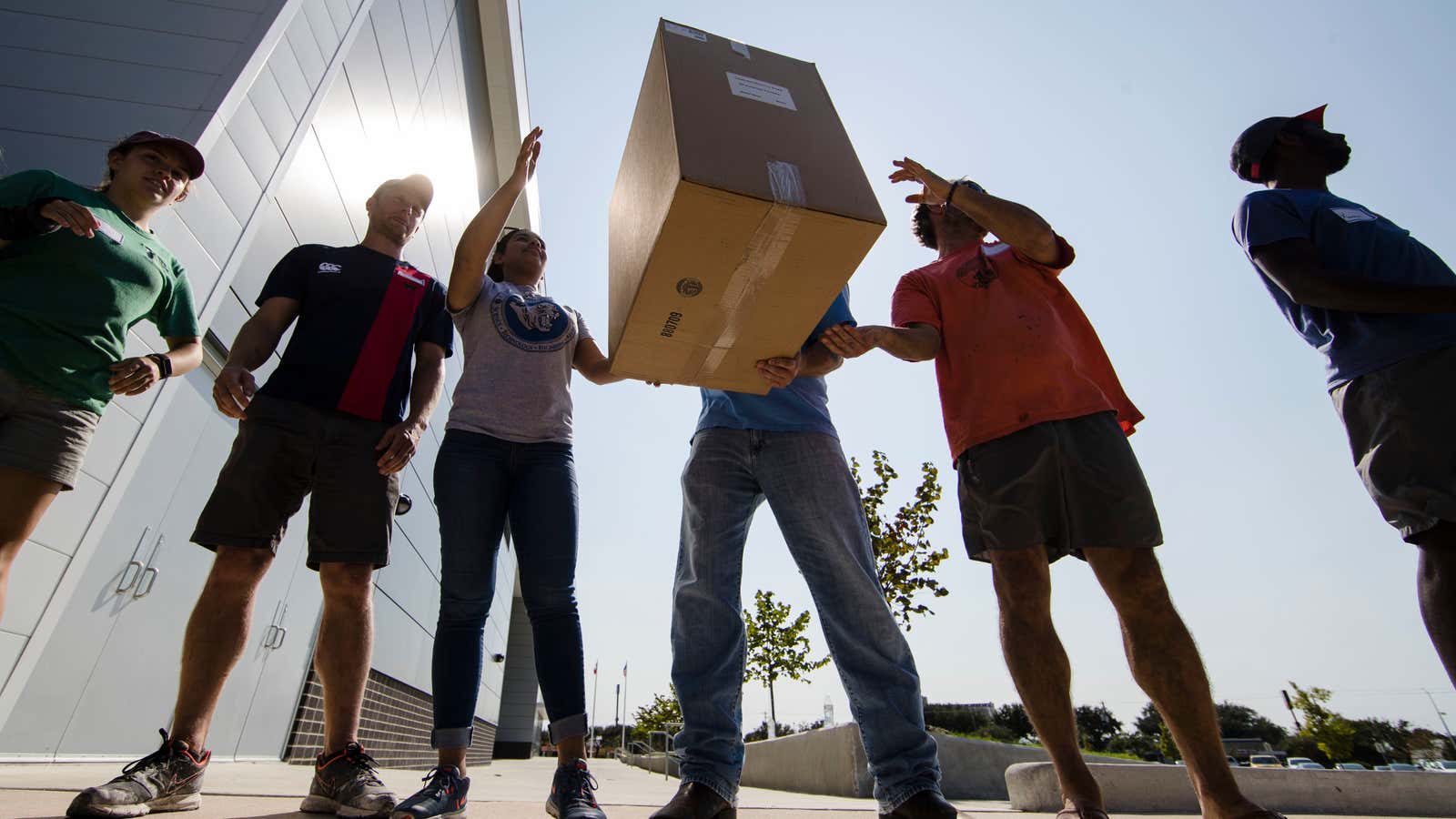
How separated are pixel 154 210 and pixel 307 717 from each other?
404cm

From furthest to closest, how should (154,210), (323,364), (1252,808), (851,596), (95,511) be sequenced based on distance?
(95,511) < (154,210) < (323,364) < (851,596) < (1252,808)

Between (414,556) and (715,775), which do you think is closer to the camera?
(715,775)

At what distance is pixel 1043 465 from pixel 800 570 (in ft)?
2.15

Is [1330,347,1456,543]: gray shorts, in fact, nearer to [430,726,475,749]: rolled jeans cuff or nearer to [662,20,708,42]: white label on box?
[662,20,708,42]: white label on box

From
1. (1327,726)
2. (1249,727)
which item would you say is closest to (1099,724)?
(1249,727)

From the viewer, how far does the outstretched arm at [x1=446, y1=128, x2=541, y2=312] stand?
1.83 m

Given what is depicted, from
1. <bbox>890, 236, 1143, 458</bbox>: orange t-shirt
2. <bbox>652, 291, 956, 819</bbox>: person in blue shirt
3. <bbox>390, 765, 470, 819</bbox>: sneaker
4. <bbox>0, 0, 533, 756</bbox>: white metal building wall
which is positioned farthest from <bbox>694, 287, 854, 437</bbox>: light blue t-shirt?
<bbox>0, 0, 533, 756</bbox>: white metal building wall

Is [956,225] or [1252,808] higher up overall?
[956,225]

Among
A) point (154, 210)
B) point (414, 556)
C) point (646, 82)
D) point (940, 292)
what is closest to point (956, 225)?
point (940, 292)

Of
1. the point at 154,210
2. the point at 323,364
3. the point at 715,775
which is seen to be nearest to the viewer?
the point at 715,775

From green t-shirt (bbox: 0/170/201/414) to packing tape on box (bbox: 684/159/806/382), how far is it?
1678 millimetres

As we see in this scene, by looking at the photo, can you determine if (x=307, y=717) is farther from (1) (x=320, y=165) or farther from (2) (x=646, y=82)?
(2) (x=646, y=82)

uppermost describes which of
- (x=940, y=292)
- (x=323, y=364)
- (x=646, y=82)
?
(x=646, y=82)

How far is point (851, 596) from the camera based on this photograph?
4.90ft
